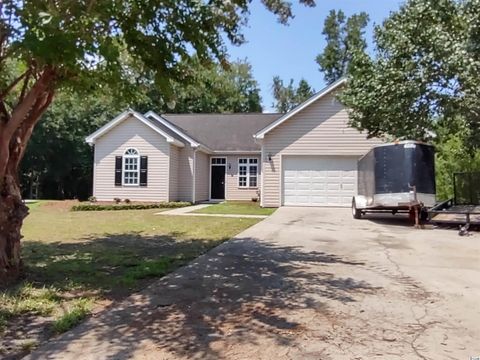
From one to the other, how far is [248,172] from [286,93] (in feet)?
105

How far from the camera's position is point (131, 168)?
23.6m

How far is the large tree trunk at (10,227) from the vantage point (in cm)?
638

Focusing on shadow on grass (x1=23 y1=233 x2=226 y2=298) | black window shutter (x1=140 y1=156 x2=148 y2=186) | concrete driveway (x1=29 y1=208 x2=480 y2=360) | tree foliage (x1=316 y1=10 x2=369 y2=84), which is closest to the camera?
concrete driveway (x1=29 y1=208 x2=480 y2=360)

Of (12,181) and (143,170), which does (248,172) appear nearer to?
(143,170)

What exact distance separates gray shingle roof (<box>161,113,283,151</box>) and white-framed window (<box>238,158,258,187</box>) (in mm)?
764

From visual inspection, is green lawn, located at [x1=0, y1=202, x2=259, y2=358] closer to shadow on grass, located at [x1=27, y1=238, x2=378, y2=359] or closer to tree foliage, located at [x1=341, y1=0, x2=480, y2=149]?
shadow on grass, located at [x1=27, y1=238, x2=378, y2=359]

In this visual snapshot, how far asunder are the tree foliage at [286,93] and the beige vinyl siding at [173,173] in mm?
33015

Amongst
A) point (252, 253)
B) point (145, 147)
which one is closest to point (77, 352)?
point (252, 253)

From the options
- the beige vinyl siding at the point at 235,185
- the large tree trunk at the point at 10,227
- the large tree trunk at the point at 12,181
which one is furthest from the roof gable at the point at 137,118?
the large tree trunk at the point at 10,227

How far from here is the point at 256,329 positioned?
4.57 metres

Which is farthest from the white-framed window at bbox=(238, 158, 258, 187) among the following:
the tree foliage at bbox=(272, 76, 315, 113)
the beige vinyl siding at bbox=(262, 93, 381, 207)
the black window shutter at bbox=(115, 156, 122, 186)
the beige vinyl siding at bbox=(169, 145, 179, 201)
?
the tree foliage at bbox=(272, 76, 315, 113)

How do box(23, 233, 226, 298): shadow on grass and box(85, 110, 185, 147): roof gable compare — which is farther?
box(85, 110, 185, 147): roof gable

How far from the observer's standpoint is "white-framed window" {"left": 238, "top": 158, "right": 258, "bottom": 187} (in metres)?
25.9

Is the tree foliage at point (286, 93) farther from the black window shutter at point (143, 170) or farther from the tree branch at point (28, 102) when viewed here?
the tree branch at point (28, 102)
